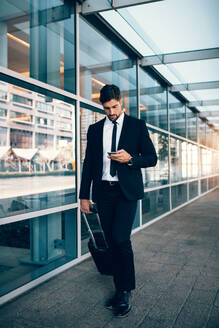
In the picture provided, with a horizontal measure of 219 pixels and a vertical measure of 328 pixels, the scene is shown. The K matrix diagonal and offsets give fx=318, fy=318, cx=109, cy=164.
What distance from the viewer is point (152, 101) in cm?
730

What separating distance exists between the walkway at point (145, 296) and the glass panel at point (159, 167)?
2204 millimetres

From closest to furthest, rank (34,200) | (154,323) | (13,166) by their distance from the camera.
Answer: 1. (154,323)
2. (13,166)
3. (34,200)

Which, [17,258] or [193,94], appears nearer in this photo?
[17,258]

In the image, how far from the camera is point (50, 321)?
98.5 inches

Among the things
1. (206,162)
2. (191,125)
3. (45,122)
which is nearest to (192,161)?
(191,125)

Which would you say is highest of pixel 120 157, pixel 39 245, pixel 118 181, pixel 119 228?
pixel 120 157

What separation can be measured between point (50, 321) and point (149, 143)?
65.5 inches

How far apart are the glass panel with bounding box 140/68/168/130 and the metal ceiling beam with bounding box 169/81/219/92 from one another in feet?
1.40

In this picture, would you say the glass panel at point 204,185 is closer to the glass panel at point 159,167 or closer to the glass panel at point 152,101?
the glass panel at point 159,167

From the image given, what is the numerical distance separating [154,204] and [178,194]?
2344 mm

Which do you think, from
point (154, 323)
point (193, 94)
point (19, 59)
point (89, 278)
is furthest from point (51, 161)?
point (193, 94)

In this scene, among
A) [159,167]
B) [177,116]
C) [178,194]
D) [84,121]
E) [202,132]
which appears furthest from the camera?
[202,132]

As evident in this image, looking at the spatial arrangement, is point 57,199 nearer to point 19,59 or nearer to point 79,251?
point 79,251

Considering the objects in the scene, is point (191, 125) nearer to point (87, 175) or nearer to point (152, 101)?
point (152, 101)
